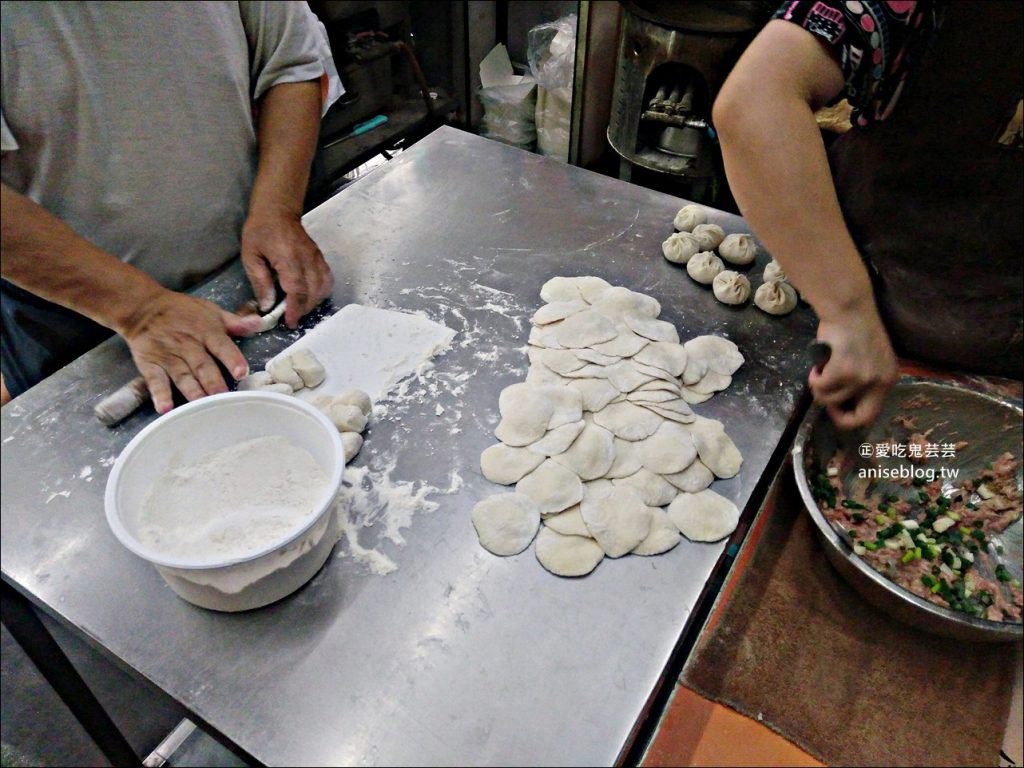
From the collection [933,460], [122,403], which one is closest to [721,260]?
[933,460]

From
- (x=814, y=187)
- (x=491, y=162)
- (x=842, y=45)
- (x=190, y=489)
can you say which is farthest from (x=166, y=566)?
(x=491, y=162)

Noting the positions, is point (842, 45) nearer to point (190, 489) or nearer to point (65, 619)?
point (190, 489)

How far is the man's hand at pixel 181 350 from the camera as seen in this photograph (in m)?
1.20

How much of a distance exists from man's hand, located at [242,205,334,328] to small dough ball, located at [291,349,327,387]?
16cm

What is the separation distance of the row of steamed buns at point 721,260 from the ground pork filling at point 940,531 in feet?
1.64

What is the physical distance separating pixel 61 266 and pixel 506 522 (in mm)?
791

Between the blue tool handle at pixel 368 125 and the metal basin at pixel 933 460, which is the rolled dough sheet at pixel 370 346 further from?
the metal basin at pixel 933 460

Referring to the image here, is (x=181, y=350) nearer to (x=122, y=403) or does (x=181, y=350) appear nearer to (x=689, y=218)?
(x=122, y=403)

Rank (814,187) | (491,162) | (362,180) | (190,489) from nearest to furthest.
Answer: (190,489)
(814,187)
(362,180)
(491,162)

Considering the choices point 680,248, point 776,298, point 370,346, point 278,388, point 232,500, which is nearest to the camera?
point 232,500

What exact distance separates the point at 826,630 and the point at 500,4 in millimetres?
1440

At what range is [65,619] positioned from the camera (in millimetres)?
1049

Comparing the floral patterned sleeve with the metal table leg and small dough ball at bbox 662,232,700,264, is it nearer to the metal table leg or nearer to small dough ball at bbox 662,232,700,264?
small dough ball at bbox 662,232,700,264

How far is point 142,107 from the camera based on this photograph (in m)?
0.76
